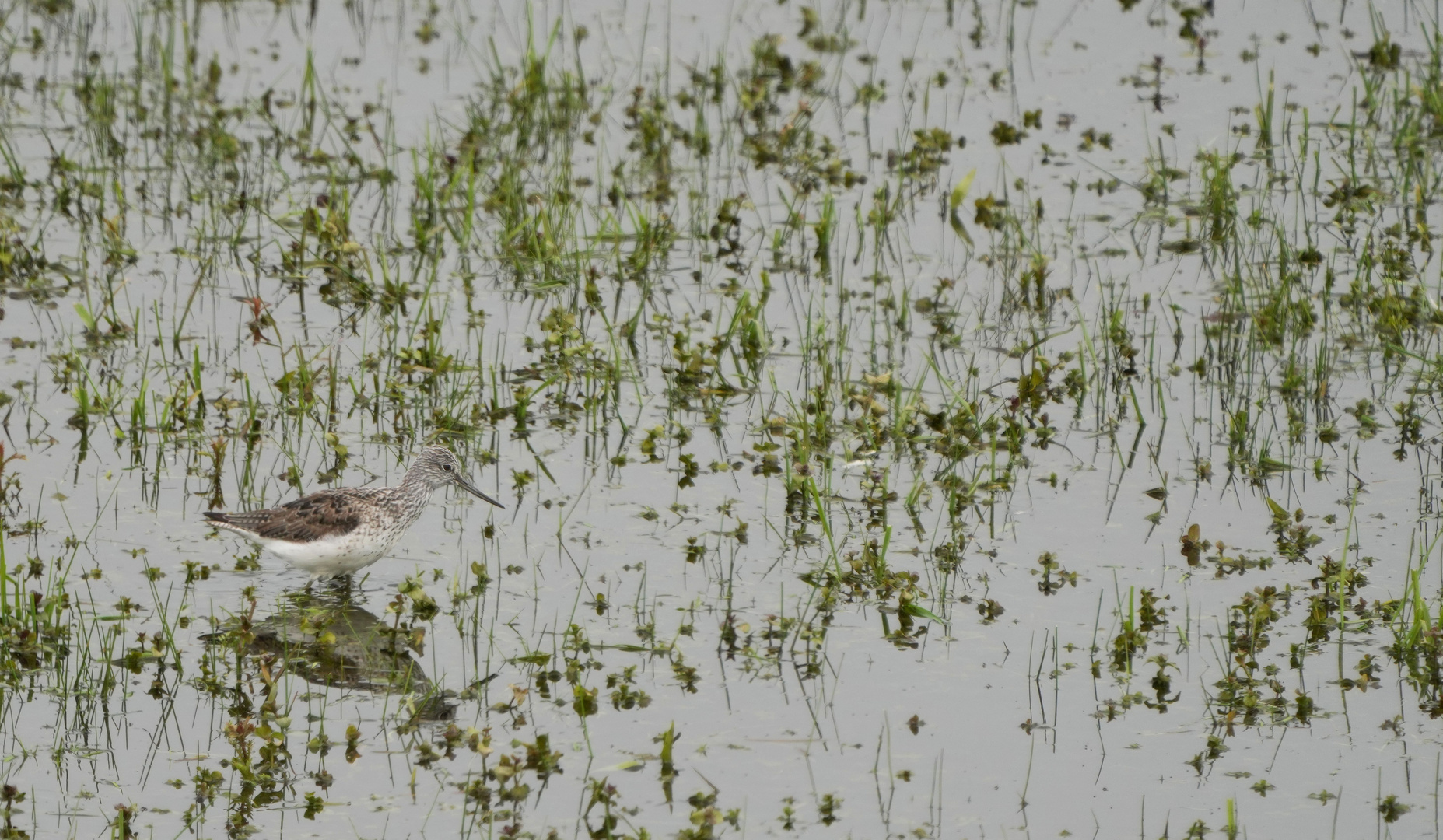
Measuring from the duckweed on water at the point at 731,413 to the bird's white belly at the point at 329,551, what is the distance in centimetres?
35

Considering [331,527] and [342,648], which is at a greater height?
[331,527]

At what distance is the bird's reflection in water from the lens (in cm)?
911

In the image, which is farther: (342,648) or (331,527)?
(331,527)

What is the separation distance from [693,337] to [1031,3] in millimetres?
8069

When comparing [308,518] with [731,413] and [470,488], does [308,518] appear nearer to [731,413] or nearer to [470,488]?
[470,488]

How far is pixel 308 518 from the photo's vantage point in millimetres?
9938

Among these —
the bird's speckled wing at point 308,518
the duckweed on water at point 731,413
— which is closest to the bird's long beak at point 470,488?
the duckweed on water at point 731,413

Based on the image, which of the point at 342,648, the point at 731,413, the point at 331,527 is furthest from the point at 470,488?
the point at 731,413

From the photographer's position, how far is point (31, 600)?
911 cm

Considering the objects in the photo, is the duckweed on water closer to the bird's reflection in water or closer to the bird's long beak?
the bird's reflection in water

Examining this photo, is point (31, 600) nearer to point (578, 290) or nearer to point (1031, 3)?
point (578, 290)

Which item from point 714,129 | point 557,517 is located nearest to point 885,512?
point 557,517

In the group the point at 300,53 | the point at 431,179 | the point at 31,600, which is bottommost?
the point at 31,600

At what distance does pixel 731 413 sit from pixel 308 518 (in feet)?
11.4
